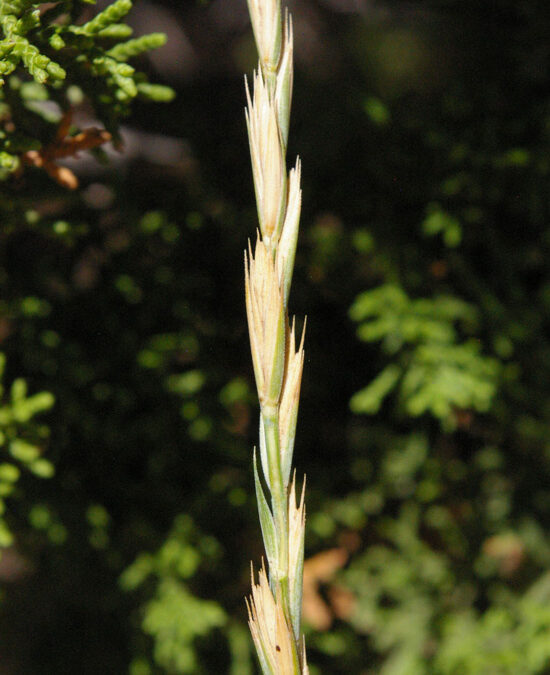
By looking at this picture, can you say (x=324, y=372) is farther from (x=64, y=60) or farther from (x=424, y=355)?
(x=64, y=60)

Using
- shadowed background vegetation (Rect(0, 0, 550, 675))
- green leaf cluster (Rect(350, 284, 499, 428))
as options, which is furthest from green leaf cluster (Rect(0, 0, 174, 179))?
green leaf cluster (Rect(350, 284, 499, 428))

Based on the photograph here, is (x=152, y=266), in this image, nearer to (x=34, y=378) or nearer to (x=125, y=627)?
(x=34, y=378)

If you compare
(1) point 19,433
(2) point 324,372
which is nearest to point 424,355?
(2) point 324,372

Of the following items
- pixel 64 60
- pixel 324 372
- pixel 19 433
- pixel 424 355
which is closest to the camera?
pixel 64 60

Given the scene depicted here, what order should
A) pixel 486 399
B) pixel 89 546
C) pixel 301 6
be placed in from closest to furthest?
pixel 486 399, pixel 89 546, pixel 301 6

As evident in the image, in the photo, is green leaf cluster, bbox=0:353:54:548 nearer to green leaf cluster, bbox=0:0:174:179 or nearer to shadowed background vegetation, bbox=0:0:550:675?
shadowed background vegetation, bbox=0:0:550:675

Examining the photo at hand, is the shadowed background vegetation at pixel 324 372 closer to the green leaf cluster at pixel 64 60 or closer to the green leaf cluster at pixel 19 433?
the green leaf cluster at pixel 19 433

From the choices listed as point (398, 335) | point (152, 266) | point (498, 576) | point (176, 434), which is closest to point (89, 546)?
point (176, 434)

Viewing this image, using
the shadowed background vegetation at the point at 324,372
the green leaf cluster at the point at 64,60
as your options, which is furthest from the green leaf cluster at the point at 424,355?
the green leaf cluster at the point at 64,60
